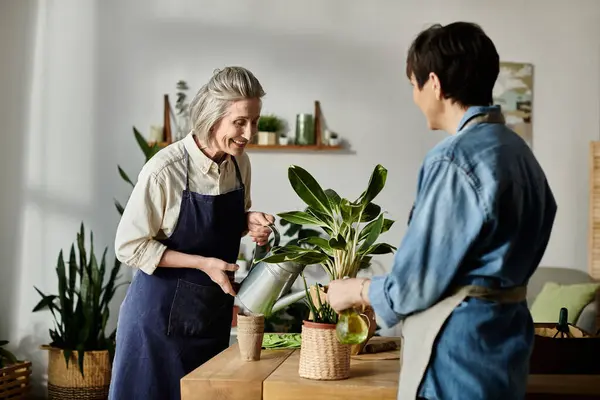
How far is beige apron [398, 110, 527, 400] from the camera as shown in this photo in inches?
66.2

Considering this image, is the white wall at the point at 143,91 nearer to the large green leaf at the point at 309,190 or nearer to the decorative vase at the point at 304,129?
the decorative vase at the point at 304,129

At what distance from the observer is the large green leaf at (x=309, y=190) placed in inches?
93.5

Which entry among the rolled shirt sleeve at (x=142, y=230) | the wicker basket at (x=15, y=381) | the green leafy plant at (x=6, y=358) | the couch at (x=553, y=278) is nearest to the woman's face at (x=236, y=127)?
the rolled shirt sleeve at (x=142, y=230)

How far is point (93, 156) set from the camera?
562 cm

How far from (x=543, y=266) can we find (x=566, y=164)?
27.1 inches

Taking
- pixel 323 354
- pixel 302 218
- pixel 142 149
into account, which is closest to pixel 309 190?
pixel 302 218

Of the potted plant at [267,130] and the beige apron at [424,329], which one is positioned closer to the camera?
the beige apron at [424,329]

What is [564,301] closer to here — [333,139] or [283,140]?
[333,139]

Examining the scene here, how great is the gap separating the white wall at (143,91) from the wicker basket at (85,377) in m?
0.61

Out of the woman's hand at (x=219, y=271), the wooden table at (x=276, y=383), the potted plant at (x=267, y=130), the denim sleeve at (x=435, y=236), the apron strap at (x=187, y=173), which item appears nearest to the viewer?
the denim sleeve at (x=435, y=236)

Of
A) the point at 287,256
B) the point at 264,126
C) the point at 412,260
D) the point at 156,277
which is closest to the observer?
the point at 412,260

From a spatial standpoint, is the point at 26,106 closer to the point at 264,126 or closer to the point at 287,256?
the point at 264,126

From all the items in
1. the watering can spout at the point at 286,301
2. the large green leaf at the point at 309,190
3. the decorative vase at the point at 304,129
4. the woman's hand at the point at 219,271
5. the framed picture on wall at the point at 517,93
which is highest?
the framed picture on wall at the point at 517,93

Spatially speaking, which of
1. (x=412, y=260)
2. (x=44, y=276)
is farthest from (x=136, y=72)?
(x=412, y=260)
